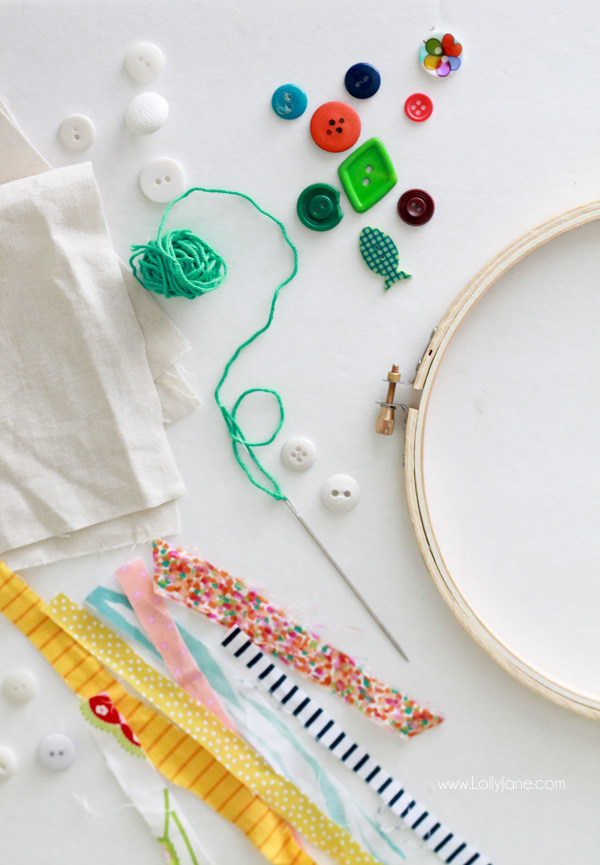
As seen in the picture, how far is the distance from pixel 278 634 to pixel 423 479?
14.2 inches

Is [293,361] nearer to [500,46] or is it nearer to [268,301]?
[268,301]

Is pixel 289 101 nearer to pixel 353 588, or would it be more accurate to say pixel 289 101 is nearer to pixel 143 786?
pixel 353 588

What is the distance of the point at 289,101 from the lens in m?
1.14

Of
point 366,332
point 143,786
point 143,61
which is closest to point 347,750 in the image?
point 143,786

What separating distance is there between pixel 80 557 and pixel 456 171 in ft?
2.95

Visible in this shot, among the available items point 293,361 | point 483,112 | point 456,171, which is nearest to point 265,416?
point 293,361

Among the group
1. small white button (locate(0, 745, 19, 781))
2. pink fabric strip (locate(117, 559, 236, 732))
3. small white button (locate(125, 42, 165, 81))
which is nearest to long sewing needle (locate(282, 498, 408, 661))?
pink fabric strip (locate(117, 559, 236, 732))

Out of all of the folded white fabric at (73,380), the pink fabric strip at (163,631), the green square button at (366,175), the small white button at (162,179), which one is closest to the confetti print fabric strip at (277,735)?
the pink fabric strip at (163,631)

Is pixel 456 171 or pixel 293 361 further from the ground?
pixel 456 171

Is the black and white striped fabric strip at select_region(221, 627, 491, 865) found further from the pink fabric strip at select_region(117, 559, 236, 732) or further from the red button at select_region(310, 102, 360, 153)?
the red button at select_region(310, 102, 360, 153)

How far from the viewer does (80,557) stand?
119 cm

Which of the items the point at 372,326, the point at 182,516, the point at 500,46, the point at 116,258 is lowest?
the point at 182,516

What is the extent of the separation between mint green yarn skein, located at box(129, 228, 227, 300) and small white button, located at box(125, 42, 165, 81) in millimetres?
259

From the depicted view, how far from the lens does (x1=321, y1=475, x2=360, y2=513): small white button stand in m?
1.17
